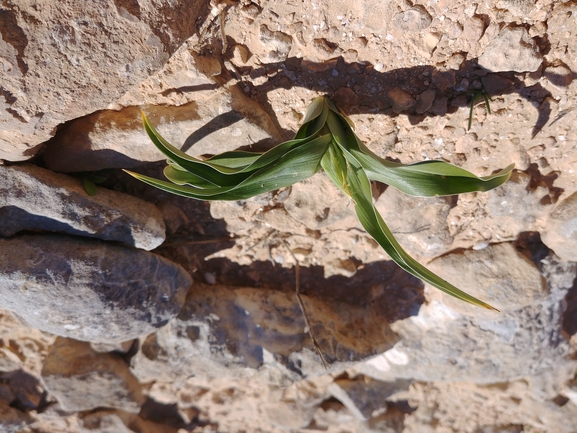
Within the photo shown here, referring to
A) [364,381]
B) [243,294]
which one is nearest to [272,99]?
[243,294]

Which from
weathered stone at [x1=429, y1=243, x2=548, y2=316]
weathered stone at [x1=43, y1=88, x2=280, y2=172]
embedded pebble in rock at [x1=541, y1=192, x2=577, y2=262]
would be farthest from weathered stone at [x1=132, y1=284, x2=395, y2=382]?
embedded pebble in rock at [x1=541, y1=192, x2=577, y2=262]

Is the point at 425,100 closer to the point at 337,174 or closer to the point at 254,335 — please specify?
the point at 337,174

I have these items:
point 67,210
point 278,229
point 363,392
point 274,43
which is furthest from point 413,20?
point 363,392

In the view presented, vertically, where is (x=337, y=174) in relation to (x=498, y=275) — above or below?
below

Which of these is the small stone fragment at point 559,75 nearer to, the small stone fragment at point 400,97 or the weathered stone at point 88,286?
the small stone fragment at point 400,97

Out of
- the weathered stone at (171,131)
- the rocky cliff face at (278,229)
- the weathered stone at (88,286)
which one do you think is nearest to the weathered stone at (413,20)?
the rocky cliff face at (278,229)

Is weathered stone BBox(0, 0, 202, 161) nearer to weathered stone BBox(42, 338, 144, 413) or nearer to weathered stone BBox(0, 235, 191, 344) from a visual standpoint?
weathered stone BBox(0, 235, 191, 344)

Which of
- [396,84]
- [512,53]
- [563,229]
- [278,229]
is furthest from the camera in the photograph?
[278,229]
